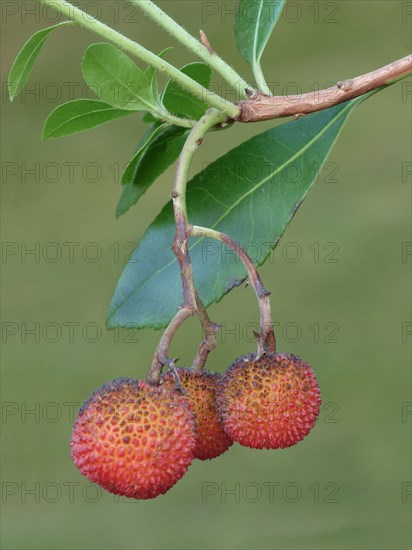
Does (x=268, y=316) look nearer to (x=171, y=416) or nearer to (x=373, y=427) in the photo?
(x=171, y=416)

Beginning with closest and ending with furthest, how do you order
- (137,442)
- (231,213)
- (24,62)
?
(137,442) → (24,62) → (231,213)

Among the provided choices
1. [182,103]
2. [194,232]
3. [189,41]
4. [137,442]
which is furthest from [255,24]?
[137,442]

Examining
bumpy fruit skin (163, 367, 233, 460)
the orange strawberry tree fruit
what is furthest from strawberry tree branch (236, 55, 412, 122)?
bumpy fruit skin (163, 367, 233, 460)

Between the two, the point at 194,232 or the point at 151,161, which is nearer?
the point at 194,232

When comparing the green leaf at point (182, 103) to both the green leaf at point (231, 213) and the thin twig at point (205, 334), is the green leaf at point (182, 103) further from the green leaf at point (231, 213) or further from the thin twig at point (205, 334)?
the thin twig at point (205, 334)

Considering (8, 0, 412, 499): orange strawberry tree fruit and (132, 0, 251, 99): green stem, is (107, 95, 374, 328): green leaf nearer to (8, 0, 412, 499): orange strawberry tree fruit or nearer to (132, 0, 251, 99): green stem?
(8, 0, 412, 499): orange strawberry tree fruit

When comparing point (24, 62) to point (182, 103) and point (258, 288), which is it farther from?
point (258, 288)

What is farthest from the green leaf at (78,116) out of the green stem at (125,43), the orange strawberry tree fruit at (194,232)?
the green stem at (125,43)
